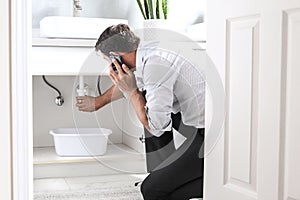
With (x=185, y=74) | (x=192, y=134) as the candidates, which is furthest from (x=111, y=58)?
(x=192, y=134)

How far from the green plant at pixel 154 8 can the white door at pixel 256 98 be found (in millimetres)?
1632

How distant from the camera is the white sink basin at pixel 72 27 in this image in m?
2.73

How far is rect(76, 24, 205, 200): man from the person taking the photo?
2.20 meters

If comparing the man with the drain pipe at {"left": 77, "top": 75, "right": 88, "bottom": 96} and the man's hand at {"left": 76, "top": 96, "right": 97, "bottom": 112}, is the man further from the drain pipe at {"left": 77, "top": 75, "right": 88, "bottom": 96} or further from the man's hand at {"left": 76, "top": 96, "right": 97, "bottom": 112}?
the drain pipe at {"left": 77, "top": 75, "right": 88, "bottom": 96}

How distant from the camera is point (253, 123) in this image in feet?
4.47

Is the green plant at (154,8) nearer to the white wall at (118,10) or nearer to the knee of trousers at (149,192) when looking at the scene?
the white wall at (118,10)

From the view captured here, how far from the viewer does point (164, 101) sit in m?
2.22

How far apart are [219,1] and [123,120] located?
1495 millimetres

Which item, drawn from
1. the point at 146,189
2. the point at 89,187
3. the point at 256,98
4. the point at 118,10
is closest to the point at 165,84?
the point at 146,189

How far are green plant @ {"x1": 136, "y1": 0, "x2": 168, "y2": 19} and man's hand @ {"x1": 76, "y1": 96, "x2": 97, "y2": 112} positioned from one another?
0.71m

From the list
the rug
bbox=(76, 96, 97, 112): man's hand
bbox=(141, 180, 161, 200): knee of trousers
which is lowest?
the rug

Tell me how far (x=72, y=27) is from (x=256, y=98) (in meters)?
1.64

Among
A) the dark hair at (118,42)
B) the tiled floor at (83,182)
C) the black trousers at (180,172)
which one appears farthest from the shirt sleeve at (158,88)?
the tiled floor at (83,182)

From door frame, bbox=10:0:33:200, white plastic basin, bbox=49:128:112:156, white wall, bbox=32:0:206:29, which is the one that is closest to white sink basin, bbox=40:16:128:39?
white wall, bbox=32:0:206:29
